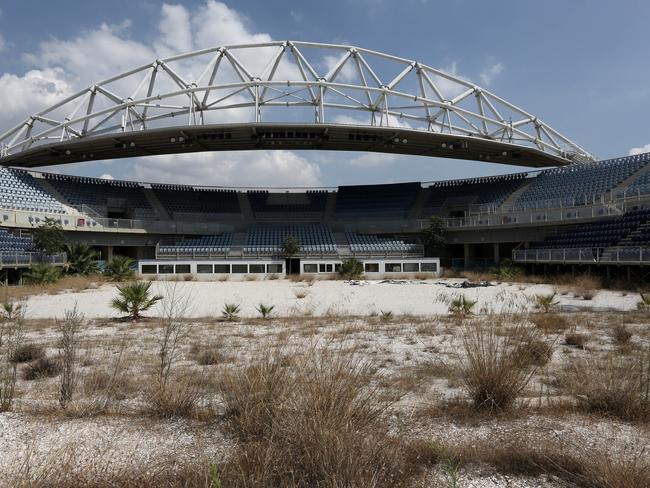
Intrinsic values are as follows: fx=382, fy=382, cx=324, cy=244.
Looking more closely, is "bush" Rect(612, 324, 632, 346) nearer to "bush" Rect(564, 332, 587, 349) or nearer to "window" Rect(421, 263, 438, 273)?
"bush" Rect(564, 332, 587, 349)

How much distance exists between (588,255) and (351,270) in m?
17.2

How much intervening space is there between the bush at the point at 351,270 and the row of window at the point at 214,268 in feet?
20.2

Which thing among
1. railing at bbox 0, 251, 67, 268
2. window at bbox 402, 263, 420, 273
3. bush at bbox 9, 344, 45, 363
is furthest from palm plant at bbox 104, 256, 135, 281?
window at bbox 402, 263, 420, 273

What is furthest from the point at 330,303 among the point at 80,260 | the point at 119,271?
the point at 80,260

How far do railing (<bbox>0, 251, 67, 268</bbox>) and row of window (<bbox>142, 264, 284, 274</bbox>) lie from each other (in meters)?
6.75

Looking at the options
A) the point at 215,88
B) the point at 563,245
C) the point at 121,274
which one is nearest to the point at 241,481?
the point at 121,274

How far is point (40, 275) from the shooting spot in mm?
23469

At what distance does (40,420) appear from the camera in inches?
159

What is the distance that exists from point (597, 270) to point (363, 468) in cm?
2812

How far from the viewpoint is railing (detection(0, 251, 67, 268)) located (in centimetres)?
2448

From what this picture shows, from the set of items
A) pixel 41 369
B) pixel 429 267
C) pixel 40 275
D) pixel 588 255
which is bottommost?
pixel 41 369

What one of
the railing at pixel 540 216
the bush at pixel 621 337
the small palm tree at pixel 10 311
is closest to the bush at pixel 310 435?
the bush at pixel 621 337

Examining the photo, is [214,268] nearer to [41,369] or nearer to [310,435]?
[41,369]

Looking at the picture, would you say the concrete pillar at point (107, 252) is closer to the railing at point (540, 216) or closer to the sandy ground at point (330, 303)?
the sandy ground at point (330, 303)
